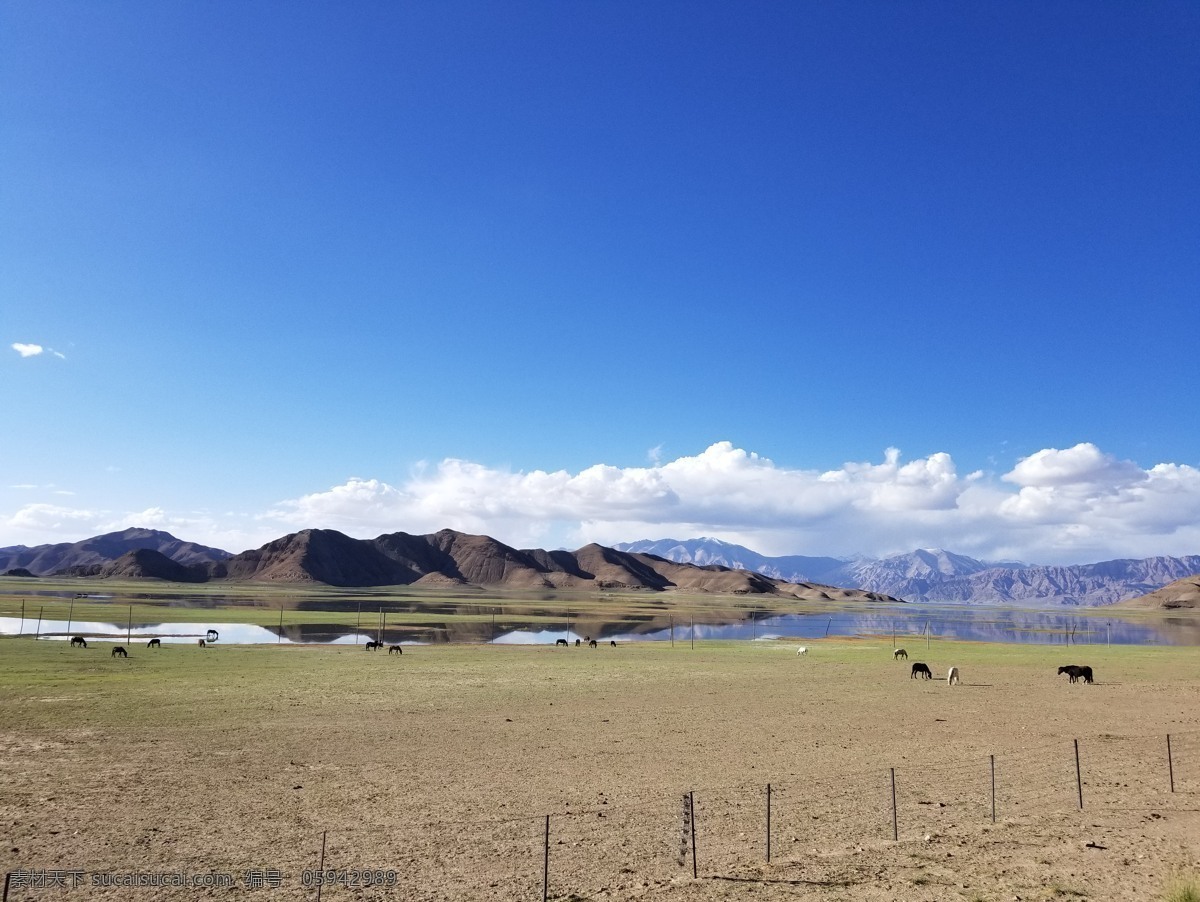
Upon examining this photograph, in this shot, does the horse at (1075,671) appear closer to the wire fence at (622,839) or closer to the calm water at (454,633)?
the wire fence at (622,839)

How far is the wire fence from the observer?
13.0m

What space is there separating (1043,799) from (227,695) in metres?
30.5

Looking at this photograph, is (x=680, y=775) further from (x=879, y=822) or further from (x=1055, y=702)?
(x=1055, y=702)

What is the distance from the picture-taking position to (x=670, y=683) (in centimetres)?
4144

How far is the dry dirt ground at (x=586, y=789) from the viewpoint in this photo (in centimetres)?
1354

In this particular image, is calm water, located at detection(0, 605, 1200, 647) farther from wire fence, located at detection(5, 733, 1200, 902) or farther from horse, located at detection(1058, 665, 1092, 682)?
wire fence, located at detection(5, 733, 1200, 902)

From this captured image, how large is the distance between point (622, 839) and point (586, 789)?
12.9 ft

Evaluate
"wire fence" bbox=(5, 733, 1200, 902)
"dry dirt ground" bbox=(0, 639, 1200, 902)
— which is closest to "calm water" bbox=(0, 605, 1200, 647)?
"dry dirt ground" bbox=(0, 639, 1200, 902)

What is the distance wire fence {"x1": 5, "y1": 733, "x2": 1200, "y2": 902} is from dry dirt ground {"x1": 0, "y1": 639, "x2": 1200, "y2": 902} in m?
0.07

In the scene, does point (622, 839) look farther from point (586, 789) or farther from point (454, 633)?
point (454, 633)

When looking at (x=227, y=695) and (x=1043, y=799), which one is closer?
(x=1043, y=799)

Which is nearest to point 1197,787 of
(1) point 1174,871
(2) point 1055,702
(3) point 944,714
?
(1) point 1174,871

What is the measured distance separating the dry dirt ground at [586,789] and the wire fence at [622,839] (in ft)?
0.22

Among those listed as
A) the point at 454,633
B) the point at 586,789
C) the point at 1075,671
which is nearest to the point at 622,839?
the point at 586,789
